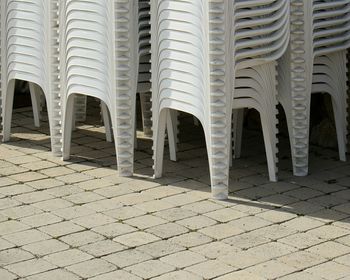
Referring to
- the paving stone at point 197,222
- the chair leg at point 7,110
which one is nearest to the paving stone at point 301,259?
the paving stone at point 197,222

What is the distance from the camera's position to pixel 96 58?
650 cm

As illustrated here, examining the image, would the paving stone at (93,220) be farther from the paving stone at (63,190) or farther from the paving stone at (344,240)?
the paving stone at (344,240)

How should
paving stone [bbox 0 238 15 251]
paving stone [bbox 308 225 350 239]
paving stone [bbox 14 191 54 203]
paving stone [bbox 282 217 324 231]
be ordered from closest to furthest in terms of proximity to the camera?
paving stone [bbox 0 238 15 251] → paving stone [bbox 308 225 350 239] → paving stone [bbox 282 217 324 231] → paving stone [bbox 14 191 54 203]

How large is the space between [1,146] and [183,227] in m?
2.18

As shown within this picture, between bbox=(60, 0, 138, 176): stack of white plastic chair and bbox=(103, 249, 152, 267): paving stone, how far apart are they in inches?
51.8

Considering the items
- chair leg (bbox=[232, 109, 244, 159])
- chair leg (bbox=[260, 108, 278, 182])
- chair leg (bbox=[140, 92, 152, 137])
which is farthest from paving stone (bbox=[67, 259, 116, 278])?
chair leg (bbox=[140, 92, 152, 137])

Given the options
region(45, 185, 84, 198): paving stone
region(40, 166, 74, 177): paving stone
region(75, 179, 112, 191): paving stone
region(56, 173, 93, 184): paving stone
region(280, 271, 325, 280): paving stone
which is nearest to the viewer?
region(280, 271, 325, 280): paving stone

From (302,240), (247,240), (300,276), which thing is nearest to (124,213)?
(247,240)

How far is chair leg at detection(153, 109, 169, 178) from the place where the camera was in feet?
20.9

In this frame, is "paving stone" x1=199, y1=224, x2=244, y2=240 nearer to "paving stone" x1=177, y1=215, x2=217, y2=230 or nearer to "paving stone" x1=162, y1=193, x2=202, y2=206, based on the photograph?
"paving stone" x1=177, y1=215, x2=217, y2=230

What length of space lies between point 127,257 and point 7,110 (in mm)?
2577

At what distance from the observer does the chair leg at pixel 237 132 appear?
6.88 meters

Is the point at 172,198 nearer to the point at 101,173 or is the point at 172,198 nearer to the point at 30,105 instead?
the point at 101,173

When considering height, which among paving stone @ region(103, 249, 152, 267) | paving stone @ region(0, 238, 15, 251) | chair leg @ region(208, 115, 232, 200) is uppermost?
chair leg @ region(208, 115, 232, 200)
